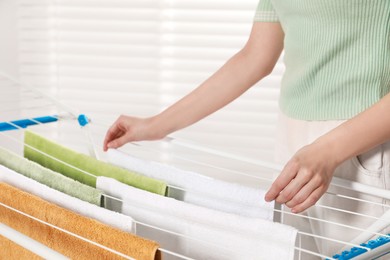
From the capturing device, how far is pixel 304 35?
3.13 ft

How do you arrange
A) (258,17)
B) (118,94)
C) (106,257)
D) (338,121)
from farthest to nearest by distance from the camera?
(118,94), (258,17), (338,121), (106,257)

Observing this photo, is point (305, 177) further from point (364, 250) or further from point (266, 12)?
point (266, 12)

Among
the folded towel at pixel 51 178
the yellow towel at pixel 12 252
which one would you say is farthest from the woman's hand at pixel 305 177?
the yellow towel at pixel 12 252

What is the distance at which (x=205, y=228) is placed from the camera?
0.79 m

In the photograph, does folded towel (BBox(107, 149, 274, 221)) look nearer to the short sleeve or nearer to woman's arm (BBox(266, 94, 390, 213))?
woman's arm (BBox(266, 94, 390, 213))

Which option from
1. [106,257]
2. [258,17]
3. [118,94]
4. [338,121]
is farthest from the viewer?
[118,94]

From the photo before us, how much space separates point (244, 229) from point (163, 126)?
1.32 ft

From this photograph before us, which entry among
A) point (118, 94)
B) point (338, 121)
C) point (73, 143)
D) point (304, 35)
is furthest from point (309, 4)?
point (73, 143)

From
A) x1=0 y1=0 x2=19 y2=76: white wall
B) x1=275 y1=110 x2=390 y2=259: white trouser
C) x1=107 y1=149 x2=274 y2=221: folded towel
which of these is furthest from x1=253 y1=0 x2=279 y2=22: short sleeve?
x1=0 y1=0 x2=19 y2=76: white wall

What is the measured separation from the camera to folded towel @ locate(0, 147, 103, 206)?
2.88 ft

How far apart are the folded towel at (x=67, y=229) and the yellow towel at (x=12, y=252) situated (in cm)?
3

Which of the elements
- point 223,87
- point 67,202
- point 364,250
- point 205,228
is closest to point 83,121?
point 223,87

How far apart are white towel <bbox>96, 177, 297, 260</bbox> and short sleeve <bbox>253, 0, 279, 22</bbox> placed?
41cm

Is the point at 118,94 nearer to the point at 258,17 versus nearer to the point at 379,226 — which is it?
the point at 258,17
